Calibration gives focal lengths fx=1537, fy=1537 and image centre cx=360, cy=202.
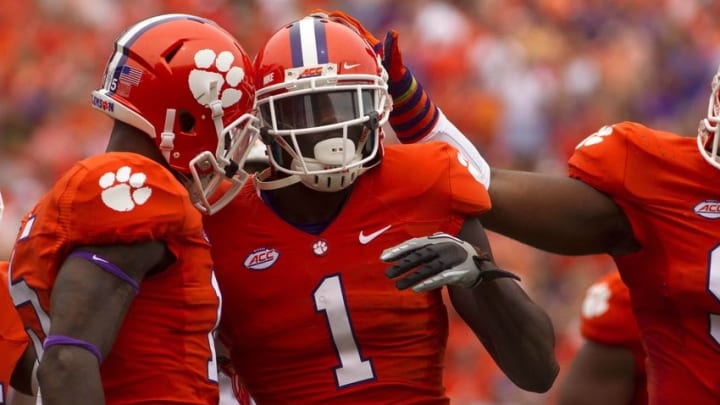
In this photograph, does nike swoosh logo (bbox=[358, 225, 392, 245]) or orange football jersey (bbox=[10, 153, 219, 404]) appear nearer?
orange football jersey (bbox=[10, 153, 219, 404])

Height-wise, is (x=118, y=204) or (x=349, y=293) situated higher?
(x=118, y=204)

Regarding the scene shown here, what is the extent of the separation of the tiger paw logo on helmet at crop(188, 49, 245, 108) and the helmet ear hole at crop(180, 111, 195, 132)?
0.04 meters

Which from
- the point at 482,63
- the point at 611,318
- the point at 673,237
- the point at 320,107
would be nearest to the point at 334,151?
the point at 320,107

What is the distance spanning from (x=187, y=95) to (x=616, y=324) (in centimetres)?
160

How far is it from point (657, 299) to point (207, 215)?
103 centimetres

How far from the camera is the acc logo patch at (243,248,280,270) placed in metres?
3.21

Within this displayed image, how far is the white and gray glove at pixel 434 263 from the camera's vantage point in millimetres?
2945

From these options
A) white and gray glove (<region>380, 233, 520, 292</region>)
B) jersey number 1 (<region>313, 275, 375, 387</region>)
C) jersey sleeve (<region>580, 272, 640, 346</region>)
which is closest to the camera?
white and gray glove (<region>380, 233, 520, 292</region>)

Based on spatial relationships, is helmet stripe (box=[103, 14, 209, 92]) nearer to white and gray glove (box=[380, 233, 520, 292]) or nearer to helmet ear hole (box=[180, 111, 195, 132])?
helmet ear hole (box=[180, 111, 195, 132])

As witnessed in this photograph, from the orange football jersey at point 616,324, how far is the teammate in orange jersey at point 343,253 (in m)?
0.93

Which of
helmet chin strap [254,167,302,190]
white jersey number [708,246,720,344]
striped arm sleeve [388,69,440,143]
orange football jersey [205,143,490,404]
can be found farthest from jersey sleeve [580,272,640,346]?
helmet chin strap [254,167,302,190]

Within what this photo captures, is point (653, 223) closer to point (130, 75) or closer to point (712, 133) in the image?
point (712, 133)

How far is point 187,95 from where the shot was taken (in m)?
3.07

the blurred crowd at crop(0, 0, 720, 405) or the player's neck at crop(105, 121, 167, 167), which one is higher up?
the player's neck at crop(105, 121, 167, 167)
